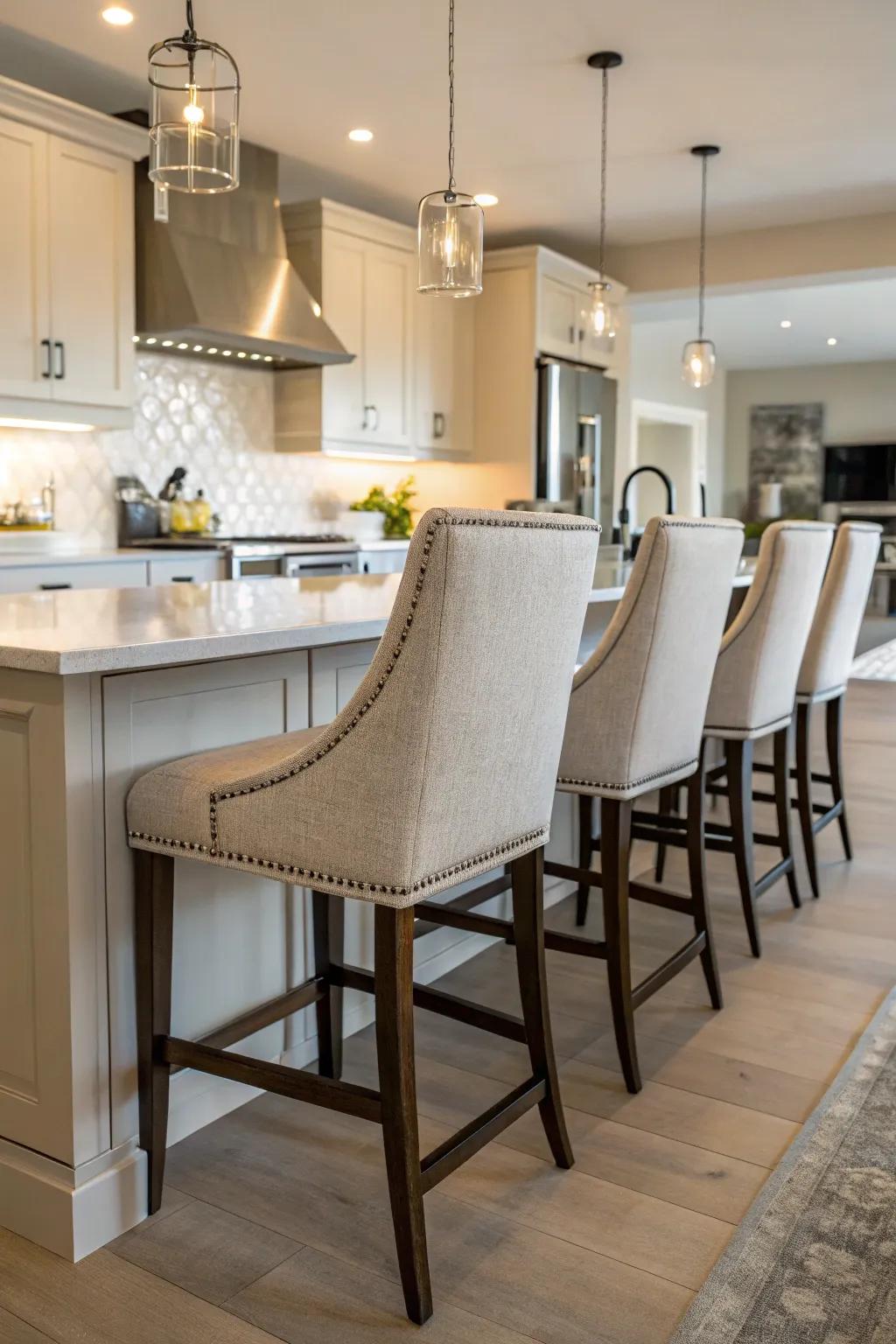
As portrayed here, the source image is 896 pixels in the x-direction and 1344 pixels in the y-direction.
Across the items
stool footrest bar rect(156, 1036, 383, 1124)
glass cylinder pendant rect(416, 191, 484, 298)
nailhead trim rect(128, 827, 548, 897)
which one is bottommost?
stool footrest bar rect(156, 1036, 383, 1124)

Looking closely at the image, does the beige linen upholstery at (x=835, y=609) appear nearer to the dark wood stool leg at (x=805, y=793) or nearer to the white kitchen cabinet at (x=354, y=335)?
the dark wood stool leg at (x=805, y=793)

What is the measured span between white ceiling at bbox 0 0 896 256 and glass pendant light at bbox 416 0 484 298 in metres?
1.12

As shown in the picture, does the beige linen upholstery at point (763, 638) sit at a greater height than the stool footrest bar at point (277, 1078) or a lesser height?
greater

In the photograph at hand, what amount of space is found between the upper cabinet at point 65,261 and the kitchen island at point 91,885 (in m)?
2.37

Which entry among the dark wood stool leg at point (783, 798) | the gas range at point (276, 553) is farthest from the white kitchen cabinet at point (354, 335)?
the dark wood stool leg at point (783, 798)

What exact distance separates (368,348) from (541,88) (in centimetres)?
170

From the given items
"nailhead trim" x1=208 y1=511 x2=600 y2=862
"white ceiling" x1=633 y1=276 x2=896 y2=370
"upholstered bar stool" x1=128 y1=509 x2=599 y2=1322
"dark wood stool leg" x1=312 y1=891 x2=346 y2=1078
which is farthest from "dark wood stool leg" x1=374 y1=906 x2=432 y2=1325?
"white ceiling" x1=633 y1=276 x2=896 y2=370

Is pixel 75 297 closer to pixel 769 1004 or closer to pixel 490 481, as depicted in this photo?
pixel 490 481

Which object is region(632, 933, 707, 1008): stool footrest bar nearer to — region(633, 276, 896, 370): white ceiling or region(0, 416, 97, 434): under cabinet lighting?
region(0, 416, 97, 434): under cabinet lighting

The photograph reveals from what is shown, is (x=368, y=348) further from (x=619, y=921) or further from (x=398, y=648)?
(x=398, y=648)

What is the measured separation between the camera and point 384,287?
18.7 feet

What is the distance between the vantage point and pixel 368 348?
18.6 ft

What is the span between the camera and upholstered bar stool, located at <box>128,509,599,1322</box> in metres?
1.44

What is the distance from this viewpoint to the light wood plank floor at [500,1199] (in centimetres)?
153
